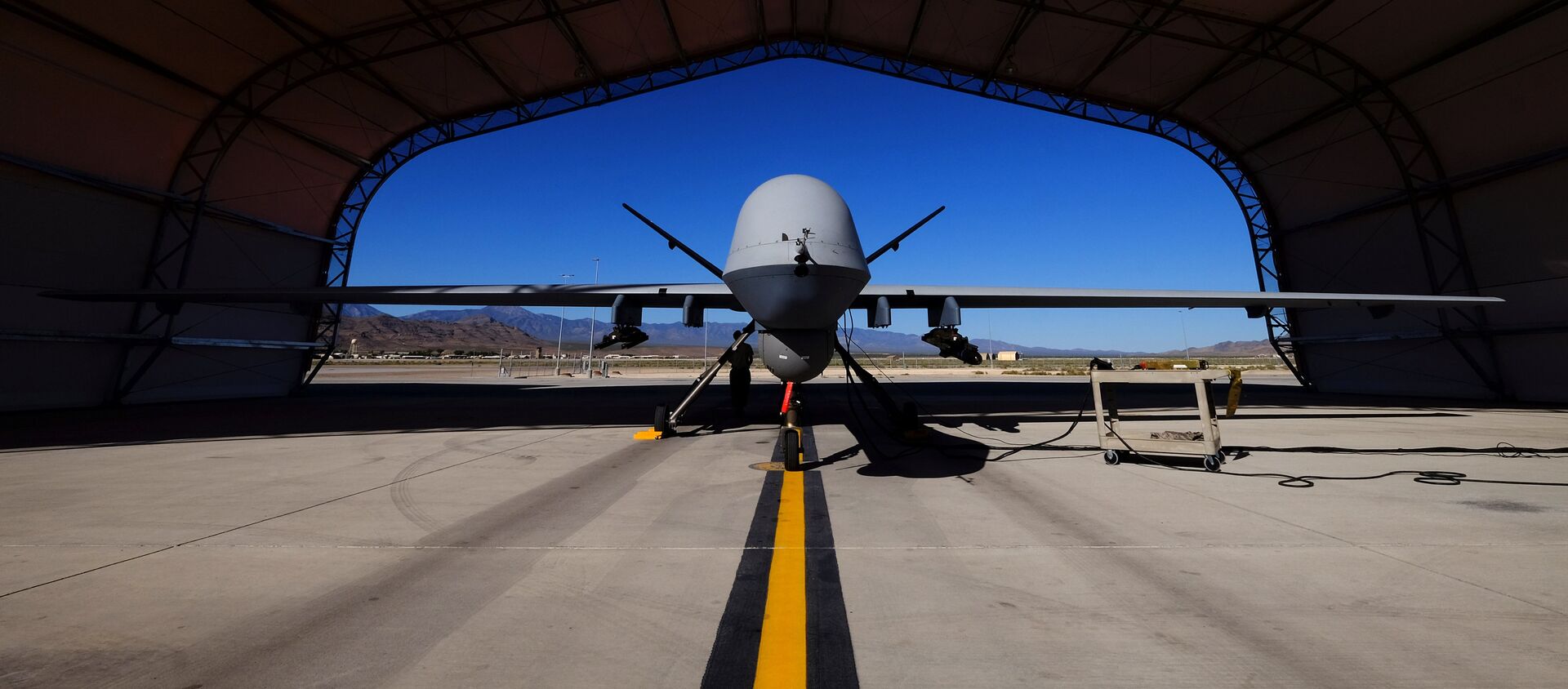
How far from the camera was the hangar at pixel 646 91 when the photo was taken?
11273 mm

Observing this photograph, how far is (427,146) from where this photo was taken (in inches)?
710

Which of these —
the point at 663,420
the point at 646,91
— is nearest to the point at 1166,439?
the point at 663,420

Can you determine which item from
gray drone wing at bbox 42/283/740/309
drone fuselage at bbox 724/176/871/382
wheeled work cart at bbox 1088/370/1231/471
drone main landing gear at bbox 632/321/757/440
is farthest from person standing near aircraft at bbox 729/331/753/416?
wheeled work cart at bbox 1088/370/1231/471

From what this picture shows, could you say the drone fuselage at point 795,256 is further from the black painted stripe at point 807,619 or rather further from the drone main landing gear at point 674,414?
the drone main landing gear at point 674,414

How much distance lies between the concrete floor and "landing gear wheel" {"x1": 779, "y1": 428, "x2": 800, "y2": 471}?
1.31 ft

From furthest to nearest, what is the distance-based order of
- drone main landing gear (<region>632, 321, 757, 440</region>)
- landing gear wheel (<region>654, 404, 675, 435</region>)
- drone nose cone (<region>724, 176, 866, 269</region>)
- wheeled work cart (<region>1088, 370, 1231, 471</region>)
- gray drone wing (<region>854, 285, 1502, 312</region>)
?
gray drone wing (<region>854, 285, 1502, 312</region>), landing gear wheel (<region>654, 404, 675, 435</region>), drone main landing gear (<region>632, 321, 757, 440</region>), wheeled work cart (<region>1088, 370, 1231, 471</region>), drone nose cone (<region>724, 176, 866, 269</region>)

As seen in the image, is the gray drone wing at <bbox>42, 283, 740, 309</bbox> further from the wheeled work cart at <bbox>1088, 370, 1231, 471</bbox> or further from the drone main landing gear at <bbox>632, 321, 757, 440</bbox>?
the wheeled work cart at <bbox>1088, 370, 1231, 471</bbox>

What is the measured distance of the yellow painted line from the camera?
1.96 metres

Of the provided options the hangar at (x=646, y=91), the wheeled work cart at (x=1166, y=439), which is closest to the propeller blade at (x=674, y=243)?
the wheeled work cart at (x=1166, y=439)

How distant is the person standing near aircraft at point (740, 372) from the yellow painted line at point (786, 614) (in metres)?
4.30

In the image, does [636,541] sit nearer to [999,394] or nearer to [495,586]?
[495,586]

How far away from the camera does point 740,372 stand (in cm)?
1045

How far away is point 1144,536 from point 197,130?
864 inches

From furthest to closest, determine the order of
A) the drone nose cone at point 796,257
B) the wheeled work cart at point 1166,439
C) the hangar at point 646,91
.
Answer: the hangar at point 646,91, the wheeled work cart at point 1166,439, the drone nose cone at point 796,257
